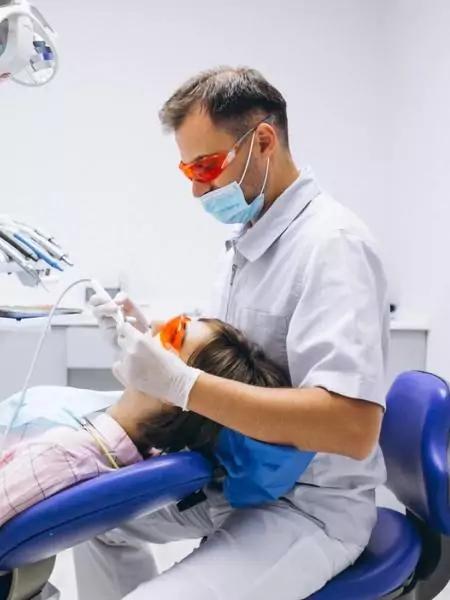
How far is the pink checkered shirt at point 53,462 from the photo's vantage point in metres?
1.07


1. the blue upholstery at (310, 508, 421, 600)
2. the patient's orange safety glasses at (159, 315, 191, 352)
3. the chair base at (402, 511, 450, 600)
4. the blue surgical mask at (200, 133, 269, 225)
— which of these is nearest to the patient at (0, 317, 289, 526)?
the patient's orange safety glasses at (159, 315, 191, 352)

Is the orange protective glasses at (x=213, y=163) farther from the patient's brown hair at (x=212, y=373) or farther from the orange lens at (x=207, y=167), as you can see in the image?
the patient's brown hair at (x=212, y=373)

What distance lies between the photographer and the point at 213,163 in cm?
140

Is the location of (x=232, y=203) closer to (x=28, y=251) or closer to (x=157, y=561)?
(x=28, y=251)

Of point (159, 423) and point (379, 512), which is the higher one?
point (159, 423)

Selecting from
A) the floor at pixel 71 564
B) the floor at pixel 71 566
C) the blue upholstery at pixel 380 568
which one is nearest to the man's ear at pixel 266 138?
the blue upholstery at pixel 380 568

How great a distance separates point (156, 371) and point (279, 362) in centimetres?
33

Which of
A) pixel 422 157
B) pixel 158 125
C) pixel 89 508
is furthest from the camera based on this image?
pixel 158 125

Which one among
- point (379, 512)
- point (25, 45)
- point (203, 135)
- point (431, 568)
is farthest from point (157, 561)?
point (25, 45)

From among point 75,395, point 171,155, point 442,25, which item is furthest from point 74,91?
point 75,395

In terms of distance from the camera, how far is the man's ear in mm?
1395

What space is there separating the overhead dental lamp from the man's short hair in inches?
11.9

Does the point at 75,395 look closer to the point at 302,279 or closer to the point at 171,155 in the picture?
the point at 302,279

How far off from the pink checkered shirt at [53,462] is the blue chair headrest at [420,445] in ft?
1.90
